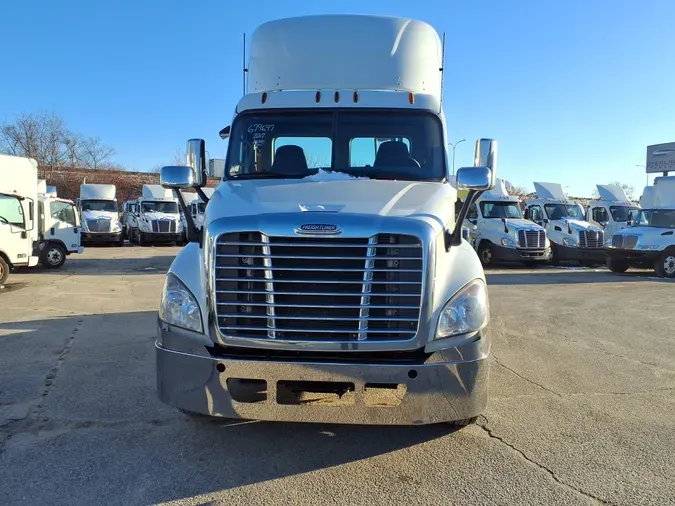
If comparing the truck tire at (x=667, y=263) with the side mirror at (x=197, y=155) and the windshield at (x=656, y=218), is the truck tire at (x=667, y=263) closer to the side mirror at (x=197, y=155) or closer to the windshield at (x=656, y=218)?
the windshield at (x=656, y=218)

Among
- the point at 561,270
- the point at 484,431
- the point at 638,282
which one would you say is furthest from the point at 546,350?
the point at 561,270

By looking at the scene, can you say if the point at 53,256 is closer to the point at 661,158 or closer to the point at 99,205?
the point at 99,205

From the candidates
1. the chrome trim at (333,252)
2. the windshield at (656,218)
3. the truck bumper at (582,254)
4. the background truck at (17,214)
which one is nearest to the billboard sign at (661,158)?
the truck bumper at (582,254)

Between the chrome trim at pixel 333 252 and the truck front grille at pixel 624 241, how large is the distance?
14.8m

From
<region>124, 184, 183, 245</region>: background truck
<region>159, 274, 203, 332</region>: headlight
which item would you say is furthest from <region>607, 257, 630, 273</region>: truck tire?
<region>124, 184, 183, 245</region>: background truck

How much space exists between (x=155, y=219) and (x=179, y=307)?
23348mm

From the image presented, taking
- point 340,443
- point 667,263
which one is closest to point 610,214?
point 667,263

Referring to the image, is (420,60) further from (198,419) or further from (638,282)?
(638,282)

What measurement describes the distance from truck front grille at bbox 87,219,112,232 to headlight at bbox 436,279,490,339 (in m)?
24.4

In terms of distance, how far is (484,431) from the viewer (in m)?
4.07

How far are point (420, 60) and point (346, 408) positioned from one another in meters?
4.16

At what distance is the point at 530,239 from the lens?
16984 mm

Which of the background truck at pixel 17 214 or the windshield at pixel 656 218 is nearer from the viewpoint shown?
the background truck at pixel 17 214

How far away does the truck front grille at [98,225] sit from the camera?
2455 cm
